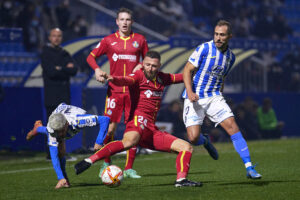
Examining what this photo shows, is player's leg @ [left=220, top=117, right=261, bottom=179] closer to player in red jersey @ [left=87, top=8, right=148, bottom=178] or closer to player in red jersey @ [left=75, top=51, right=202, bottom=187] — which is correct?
player in red jersey @ [left=75, top=51, right=202, bottom=187]

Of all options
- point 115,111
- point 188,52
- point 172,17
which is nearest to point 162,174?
point 115,111

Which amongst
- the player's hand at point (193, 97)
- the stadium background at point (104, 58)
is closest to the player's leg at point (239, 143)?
the player's hand at point (193, 97)

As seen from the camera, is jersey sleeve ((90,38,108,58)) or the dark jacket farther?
the dark jacket

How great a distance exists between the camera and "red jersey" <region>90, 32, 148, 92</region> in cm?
914

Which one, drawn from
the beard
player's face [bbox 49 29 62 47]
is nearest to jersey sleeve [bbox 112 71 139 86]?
the beard

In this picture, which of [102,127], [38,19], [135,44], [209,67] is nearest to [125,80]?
[102,127]

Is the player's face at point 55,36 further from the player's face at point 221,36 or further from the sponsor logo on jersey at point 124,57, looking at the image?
the player's face at point 221,36

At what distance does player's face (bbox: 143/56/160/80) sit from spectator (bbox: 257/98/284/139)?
1096 cm

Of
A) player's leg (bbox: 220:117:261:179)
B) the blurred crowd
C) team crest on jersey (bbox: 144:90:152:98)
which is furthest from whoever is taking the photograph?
the blurred crowd

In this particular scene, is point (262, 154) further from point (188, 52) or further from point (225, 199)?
point (225, 199)

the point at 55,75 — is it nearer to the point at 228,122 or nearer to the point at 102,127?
the point at 102,127

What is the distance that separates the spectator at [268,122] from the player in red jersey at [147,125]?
1078 centimetres

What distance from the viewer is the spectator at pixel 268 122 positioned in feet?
60.2

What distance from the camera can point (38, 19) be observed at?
18.0 m
